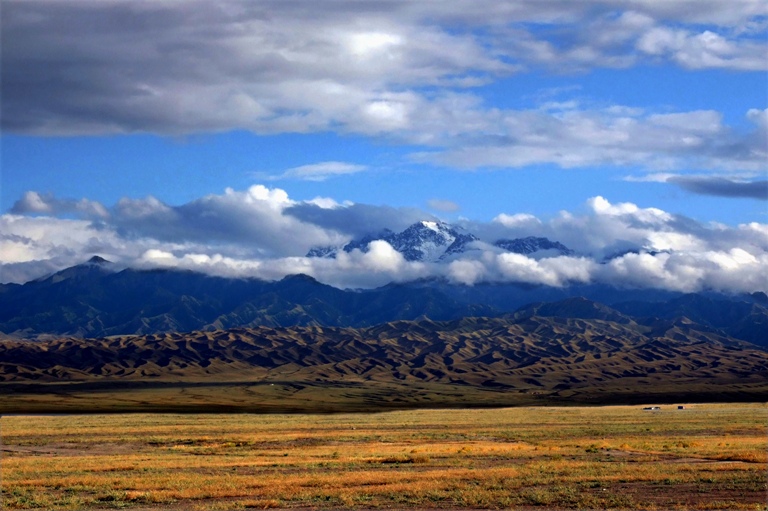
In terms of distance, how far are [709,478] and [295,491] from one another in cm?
2111

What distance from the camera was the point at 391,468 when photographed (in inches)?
2130

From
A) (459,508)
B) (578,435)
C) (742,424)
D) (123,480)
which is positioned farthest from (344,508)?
(742,424)

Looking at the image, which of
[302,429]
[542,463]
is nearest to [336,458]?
[542,463]

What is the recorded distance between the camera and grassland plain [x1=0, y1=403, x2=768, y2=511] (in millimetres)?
41156

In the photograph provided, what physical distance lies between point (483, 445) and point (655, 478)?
26.9 metres

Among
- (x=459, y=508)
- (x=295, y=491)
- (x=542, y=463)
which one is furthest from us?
(x=542, y=463)

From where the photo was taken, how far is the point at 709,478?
4669 cm

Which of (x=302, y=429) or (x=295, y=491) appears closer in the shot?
(x=295, y=491)

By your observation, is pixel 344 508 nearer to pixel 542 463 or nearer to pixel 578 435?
pixel 542 463

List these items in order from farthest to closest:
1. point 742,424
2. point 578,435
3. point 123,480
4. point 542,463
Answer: point 742,424 < point 578,435 < point 542,463 < point 123,480

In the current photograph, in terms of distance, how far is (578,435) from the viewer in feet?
272

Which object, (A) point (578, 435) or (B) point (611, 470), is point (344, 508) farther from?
(A) point (578, 435)

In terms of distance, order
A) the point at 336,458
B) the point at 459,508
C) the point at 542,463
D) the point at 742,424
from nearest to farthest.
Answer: the point at 459,508 → the point at 542,463 → the point at 336,458 → the point at 742,424

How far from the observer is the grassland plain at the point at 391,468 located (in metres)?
41.2
